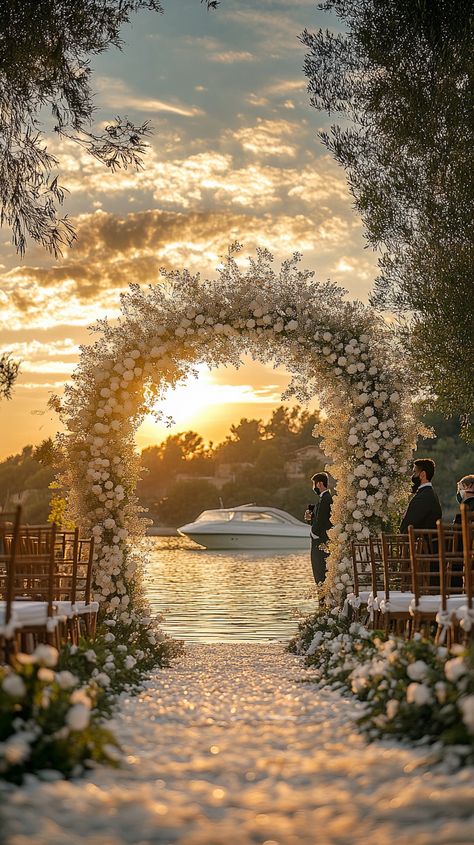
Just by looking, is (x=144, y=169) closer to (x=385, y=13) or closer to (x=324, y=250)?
(x=324, y=250)

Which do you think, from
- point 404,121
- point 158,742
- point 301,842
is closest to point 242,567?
point 404,121

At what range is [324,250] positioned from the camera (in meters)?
11.8

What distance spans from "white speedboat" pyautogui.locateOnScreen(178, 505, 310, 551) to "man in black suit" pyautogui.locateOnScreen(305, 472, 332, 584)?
78.0ft

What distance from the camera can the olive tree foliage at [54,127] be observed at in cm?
1044

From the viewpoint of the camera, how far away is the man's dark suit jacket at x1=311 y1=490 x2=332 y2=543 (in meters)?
12.0

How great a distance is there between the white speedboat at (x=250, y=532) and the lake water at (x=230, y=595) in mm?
1413

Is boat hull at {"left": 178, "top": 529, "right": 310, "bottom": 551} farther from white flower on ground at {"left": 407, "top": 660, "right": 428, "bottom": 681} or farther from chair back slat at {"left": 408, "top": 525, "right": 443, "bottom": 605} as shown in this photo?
white flower on ground at {"left": 407, "top": 660, "right": 428, "bottom": 681}

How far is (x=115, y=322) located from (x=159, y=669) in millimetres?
3744

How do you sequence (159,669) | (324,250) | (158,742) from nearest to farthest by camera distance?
(158,742), (159,669), (324,250)

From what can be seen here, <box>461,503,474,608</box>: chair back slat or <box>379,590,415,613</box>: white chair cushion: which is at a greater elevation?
<box>461,503,474,608</box>: chair back slat

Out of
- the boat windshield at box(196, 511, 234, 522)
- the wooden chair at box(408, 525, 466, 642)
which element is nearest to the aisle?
the wooden chair at box(408, 525, 466, 642)

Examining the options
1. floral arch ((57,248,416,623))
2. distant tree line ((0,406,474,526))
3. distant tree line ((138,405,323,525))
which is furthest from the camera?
distant tree line ((138,405,323,525))

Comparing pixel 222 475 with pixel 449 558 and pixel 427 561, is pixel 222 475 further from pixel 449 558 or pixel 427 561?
pixel 449 558

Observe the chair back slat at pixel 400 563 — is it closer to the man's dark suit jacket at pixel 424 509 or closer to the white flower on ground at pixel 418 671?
the man's dark suit jacket at pixel 424 509
